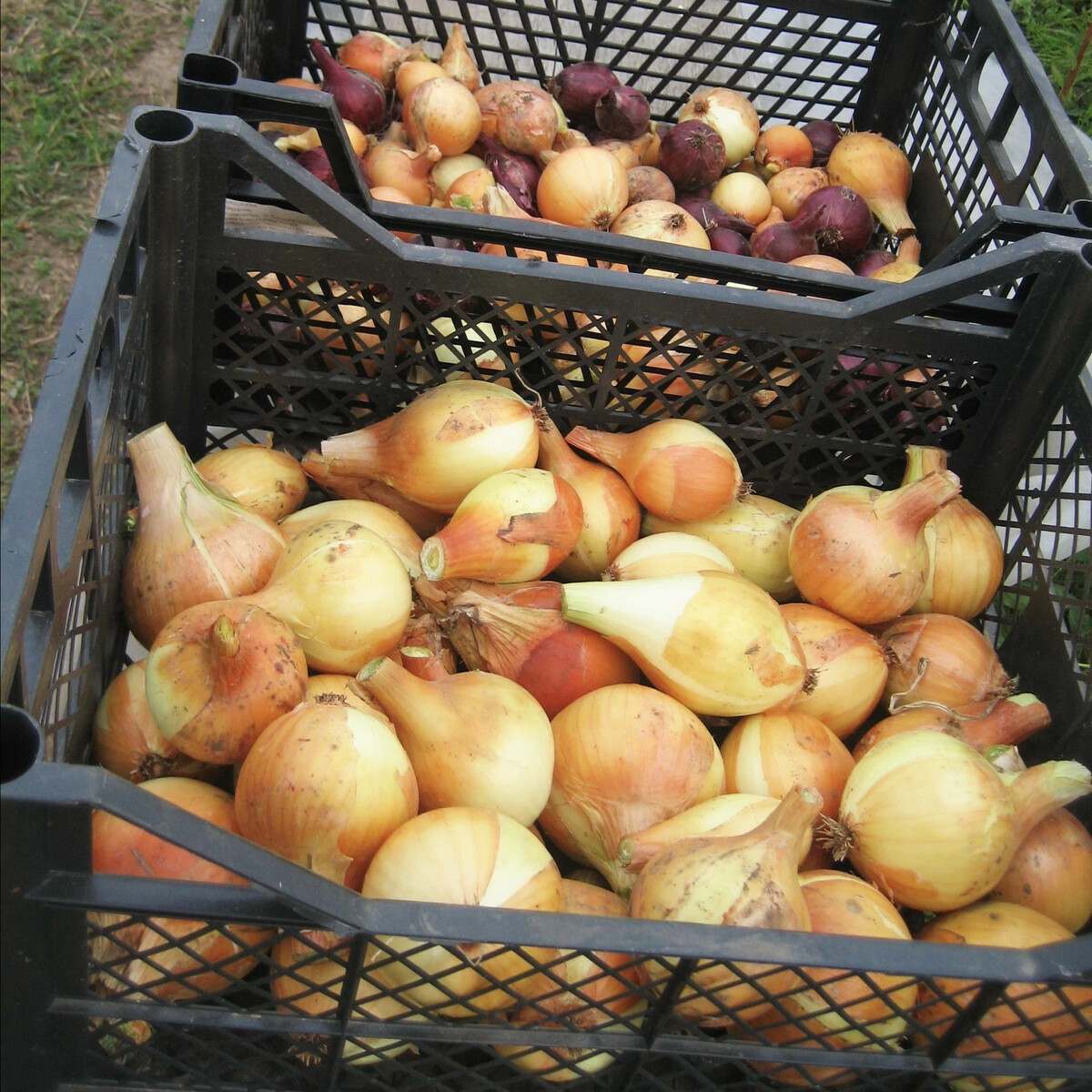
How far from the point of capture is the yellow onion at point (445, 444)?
1066 mm

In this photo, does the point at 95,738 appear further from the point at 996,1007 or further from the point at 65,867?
the point at 996,1007

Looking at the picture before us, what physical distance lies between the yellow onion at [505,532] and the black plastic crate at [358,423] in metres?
0.17

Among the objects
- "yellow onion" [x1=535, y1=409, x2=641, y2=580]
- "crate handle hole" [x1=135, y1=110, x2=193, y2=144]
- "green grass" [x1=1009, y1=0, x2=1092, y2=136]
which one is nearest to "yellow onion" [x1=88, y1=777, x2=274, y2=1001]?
"yellow onion" [x1=535, y1=409, x2=641, y2=580]

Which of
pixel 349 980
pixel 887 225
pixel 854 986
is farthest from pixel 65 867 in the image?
pixel 887 225

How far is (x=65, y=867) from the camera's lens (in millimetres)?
611

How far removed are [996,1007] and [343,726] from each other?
0.53m

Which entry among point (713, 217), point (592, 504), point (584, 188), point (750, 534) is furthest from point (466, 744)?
point (713, 217)

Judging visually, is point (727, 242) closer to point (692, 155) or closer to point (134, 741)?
point (692, 155)

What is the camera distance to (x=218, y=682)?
2.78ft

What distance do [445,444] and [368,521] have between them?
0.38 feet

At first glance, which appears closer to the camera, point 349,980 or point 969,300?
point 349,980

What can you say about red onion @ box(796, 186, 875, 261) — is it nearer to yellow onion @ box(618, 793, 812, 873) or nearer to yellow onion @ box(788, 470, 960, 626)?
yellow onion @ box(788, 470, 960, 626)

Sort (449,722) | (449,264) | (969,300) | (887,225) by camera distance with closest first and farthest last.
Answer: (449,722) → (449,264) → (969,300) → (887,225)

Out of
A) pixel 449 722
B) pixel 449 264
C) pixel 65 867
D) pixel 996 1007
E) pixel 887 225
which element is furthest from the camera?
pixel 887 225
